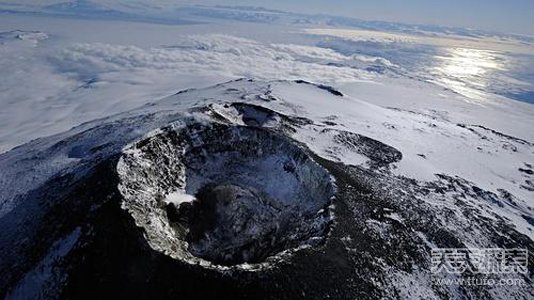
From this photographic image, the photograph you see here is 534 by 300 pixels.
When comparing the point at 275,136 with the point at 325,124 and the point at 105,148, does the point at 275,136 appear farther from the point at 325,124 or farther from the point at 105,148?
the point at 325,124

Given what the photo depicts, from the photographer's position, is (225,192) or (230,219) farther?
(225,192)

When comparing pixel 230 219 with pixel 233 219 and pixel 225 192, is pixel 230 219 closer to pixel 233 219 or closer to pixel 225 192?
pixel 233 219

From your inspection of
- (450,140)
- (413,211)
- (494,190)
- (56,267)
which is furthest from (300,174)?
(450,140)

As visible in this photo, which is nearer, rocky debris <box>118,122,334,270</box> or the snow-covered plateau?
the snow-covered plateau

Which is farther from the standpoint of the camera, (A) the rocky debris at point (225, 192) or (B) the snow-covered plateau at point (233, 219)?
(A) the rocky debris at point (225, 192)

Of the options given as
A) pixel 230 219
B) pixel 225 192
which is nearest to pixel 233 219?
pixel 230 219

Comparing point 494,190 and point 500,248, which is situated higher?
point 500,248

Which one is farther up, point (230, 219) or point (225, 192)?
point (225, 192)

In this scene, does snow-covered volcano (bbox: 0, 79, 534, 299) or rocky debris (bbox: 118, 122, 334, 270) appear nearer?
snow-covered volcano (bbox: 0, 79, 534, 299)
